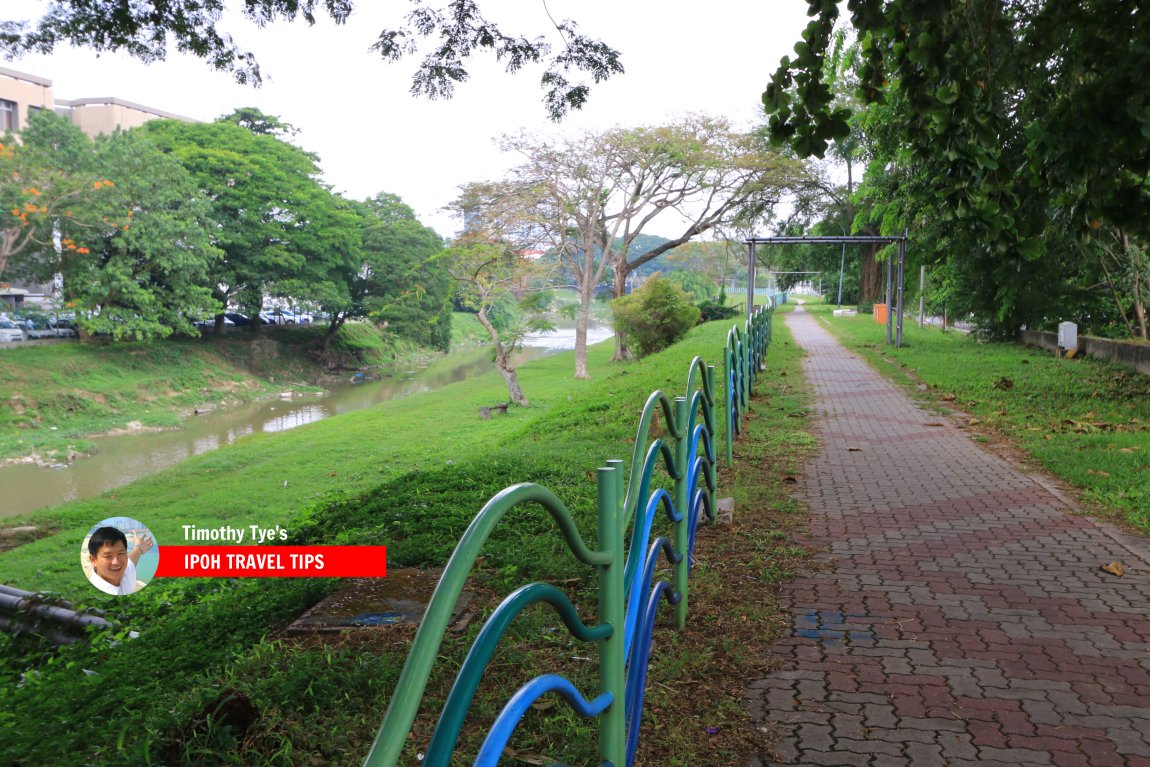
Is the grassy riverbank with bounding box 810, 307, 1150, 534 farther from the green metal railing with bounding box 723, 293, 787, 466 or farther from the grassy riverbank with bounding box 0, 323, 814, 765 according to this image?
the green metal railing with bounding box 723, 293, 787, 466

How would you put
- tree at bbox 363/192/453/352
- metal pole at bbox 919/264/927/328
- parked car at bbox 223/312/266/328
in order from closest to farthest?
metal pole at bbox 919/264/927/328 → parked car at bbox 223/312/266/328 → tree at bbox 363/192/453/352

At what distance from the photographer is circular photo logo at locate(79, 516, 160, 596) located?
726 cm

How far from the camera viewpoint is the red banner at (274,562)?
16.5ft

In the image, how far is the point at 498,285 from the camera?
27.5 metres

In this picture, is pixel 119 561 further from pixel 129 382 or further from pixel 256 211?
pixel 256 211

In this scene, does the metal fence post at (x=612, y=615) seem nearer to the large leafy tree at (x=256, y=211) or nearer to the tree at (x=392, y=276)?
the large leafy tree at (x=256, y=211)

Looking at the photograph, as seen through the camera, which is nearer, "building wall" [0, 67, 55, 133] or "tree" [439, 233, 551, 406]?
"tree" [439, 233, 551, 406]

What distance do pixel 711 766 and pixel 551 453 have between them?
5.61 metres

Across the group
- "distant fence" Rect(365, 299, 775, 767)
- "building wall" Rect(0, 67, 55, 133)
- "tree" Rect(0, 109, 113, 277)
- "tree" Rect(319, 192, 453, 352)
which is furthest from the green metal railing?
"building wall" Rect(0, 67, 55, 133)

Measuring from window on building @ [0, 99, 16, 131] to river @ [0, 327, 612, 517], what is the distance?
18.7 metres

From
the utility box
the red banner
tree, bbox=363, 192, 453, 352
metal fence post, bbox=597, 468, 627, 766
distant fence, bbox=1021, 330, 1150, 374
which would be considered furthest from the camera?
tree, bbox=363, 192, 453, 352

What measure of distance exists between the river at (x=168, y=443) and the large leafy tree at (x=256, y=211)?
202 inches

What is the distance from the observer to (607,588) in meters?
2.11

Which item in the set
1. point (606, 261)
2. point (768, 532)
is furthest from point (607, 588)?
→ point (606, 261)
